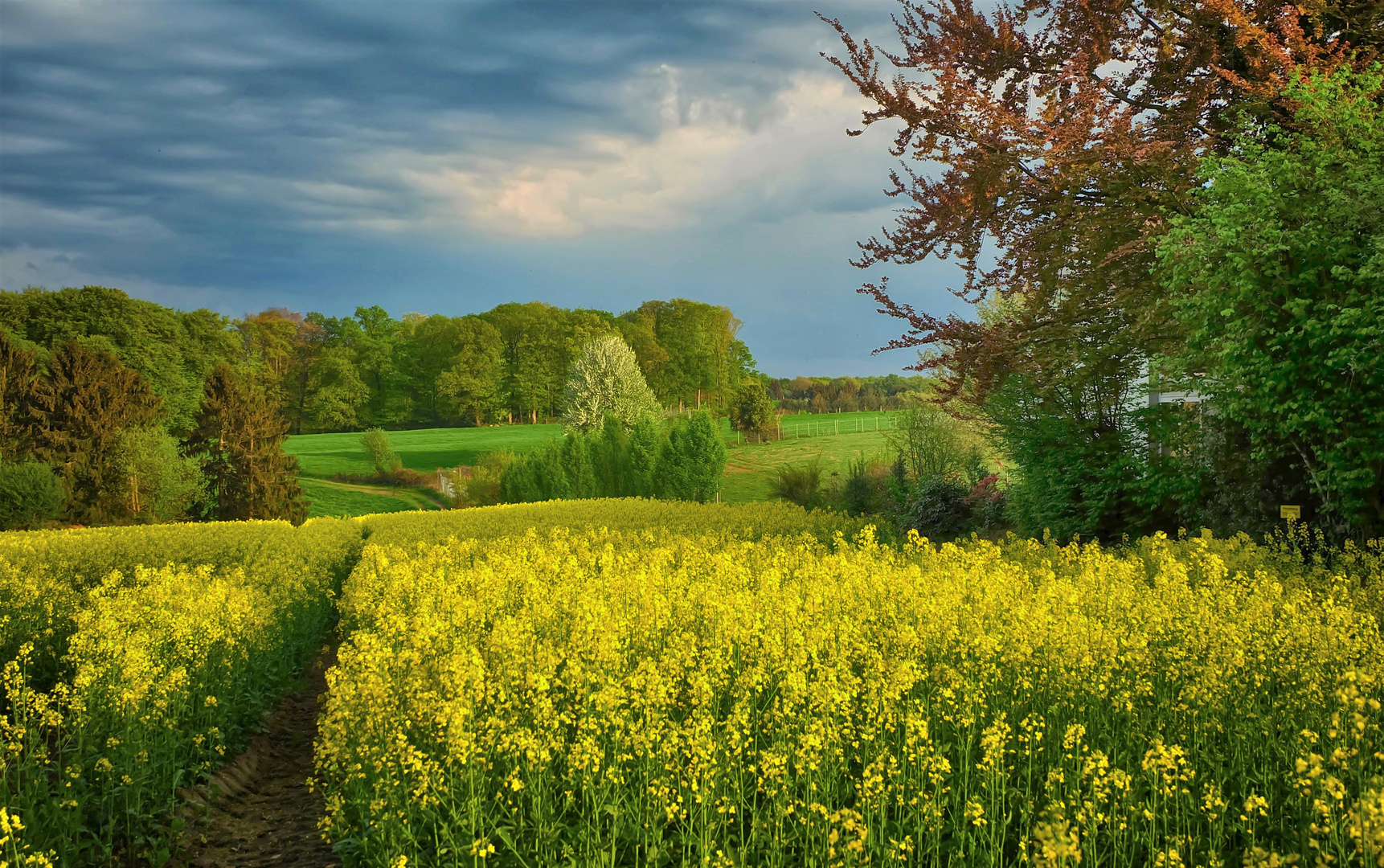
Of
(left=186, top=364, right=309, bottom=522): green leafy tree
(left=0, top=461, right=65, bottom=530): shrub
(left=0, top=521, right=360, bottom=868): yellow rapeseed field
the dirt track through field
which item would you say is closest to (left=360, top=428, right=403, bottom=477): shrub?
(left=186, top=364, right=309, bottom=522): green leafy tree

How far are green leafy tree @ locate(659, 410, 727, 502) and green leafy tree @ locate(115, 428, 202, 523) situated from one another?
1820 centimetres

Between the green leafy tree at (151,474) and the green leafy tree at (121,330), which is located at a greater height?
the green leafy tree at (121,330)

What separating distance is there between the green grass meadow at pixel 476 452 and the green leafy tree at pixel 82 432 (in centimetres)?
1160

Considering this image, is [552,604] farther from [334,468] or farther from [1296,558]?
[334,468]

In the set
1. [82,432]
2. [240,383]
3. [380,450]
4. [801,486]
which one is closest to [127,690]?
[801,486]

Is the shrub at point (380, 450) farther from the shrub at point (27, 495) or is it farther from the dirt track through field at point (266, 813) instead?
the dirt track through field at point (266, 813)

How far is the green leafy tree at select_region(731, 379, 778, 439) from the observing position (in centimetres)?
5244

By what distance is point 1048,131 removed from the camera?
10.0 metres

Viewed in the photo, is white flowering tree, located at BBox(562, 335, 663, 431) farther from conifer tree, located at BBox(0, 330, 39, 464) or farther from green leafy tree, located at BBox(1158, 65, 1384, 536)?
green leafy tree, located at BBox(1158, 65, 1384, 536)

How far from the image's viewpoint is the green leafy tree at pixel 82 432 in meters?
29.0

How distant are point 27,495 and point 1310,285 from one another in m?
33.1

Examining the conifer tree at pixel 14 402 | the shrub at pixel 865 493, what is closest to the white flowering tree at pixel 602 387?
the shrub at pixel 865 493

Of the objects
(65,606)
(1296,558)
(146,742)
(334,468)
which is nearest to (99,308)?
(334,468)

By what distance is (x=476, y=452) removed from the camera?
5109cm
